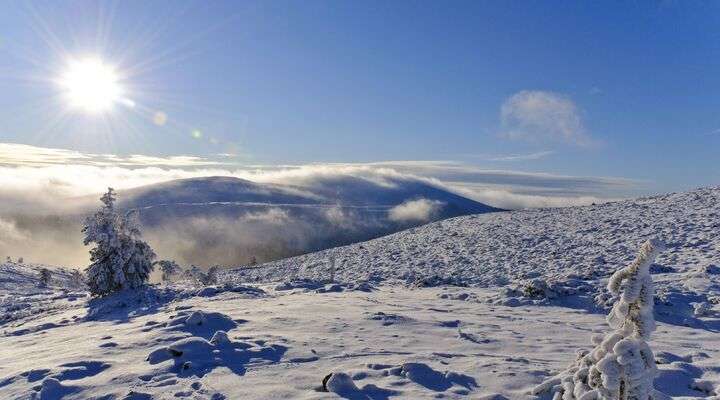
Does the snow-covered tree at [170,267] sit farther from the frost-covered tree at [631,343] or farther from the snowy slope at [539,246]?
the frost-covered tree at [631,343]

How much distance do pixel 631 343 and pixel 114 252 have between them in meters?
20.2


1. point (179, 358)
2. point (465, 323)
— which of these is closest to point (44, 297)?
point (179, 358)

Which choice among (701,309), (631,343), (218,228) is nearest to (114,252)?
(631,343)

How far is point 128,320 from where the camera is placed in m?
13.2

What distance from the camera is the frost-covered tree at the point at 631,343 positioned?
3.73 m

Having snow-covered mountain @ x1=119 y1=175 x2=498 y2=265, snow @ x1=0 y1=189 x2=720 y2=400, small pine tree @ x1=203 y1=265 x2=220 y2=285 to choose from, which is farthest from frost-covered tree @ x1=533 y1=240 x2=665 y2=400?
snow-covered mountain @ x1=119 y1=175 x2=498 y2=265

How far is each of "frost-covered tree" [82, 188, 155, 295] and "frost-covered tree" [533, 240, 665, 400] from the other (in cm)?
1929

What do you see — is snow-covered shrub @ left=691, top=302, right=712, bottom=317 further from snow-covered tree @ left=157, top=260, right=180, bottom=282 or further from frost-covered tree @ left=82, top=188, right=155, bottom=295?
snow-covered tree @ left=157, top=260, right=180, bottom=282

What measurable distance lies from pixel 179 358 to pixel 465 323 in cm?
616

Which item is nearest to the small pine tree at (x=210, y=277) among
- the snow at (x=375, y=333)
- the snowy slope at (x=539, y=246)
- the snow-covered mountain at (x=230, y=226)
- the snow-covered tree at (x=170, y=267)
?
the snow-covered tree at (x=170, y=267)

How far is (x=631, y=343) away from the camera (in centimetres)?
373

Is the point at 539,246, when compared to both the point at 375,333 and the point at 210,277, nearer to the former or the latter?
the point at 210,277

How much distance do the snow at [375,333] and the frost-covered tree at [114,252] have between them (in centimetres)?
132

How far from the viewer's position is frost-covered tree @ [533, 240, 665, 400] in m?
3.73
